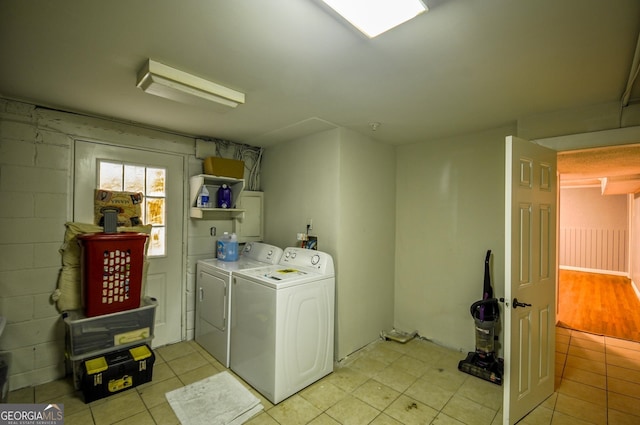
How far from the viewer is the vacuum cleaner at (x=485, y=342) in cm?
251

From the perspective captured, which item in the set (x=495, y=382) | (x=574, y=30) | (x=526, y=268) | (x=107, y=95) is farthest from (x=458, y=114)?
(x=107, y=95)

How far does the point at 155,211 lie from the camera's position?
295 centimetres

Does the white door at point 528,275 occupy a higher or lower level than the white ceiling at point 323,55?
lower

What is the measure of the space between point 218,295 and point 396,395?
5.81ft

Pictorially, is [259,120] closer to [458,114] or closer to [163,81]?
[163,81]

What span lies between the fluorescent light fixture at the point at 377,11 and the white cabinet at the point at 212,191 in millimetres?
2288

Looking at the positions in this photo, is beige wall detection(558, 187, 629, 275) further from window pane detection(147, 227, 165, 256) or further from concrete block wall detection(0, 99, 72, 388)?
concrete block wall detection(0, 99, 72, 388)

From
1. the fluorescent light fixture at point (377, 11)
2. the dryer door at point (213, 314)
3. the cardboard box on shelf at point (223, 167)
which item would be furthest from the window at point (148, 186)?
the fluorescent light fixture at point (377, 11)

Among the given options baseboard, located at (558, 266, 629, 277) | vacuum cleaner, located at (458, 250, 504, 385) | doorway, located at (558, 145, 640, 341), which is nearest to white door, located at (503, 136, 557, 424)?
vacuum cleaner, located at (458, 250, 504, 385)

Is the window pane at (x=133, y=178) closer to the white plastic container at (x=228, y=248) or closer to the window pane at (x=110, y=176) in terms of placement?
the window pane at (x=110, y=176)

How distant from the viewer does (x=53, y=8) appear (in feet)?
3.95

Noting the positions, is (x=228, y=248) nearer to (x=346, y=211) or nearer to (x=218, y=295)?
(x=218, y=295)

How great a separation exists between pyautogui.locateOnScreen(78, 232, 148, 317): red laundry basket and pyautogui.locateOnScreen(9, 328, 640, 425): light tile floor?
0.69 metres

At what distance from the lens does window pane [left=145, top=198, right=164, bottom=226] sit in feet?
9.52
